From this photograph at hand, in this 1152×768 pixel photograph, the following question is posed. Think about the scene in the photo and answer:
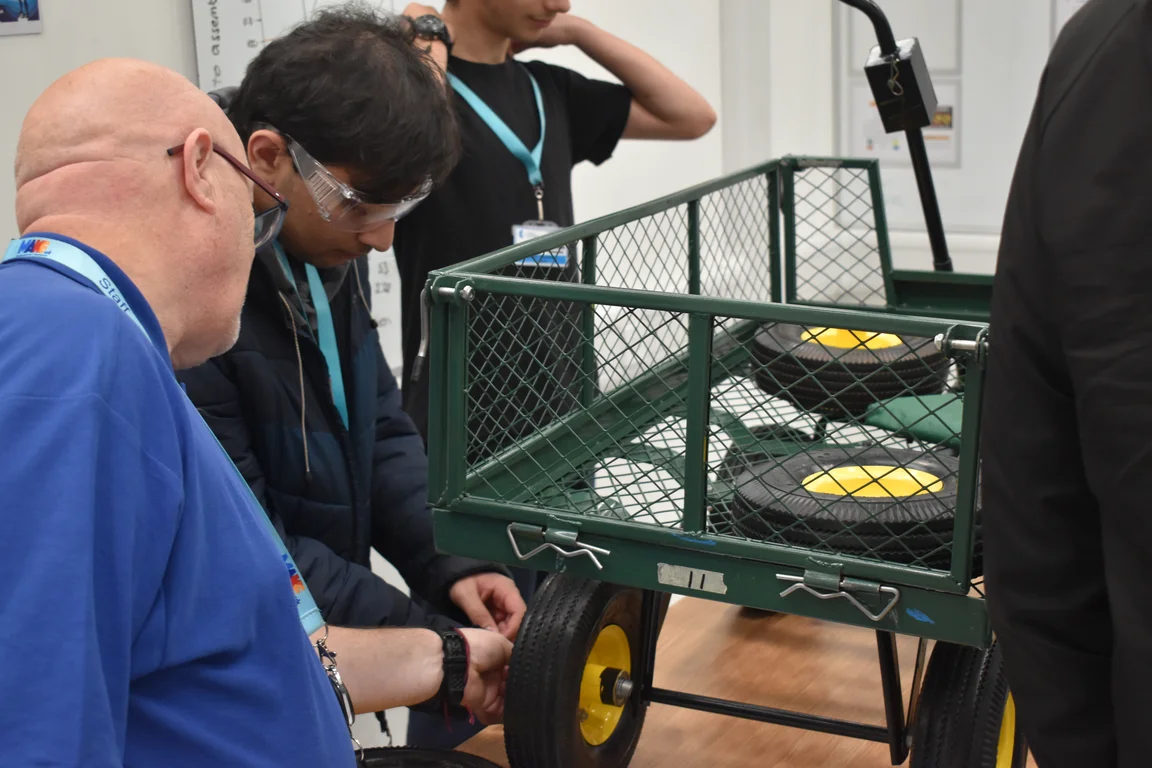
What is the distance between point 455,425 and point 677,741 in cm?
43

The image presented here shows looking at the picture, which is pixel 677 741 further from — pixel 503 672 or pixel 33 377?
pixel 33 377

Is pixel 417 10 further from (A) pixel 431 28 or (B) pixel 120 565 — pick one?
(B) pixel 120 565

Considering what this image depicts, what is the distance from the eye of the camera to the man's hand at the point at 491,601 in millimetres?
1378

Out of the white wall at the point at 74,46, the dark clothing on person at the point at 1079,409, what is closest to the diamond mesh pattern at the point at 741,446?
the dark clothing on person at the point at 1079,409

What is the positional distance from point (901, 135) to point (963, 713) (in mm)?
2944

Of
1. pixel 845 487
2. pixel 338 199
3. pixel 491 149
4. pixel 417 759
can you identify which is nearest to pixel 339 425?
pixel 338 199

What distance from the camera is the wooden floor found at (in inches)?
49.2

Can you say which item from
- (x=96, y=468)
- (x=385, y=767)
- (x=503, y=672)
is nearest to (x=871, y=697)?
(x=503, y=672)

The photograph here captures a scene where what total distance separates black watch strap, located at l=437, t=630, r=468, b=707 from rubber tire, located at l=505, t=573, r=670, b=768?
10 centimetres

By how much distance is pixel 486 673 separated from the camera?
1246 millimetres

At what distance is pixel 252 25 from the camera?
2123 mm

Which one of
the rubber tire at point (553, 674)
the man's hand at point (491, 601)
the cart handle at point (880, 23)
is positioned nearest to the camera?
the rubber tire at point (553, 674)

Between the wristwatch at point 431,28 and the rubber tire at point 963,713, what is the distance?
3.70ft

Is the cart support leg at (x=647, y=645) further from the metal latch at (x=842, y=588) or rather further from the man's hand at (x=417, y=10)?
the man's hand at (x=417, y=10)
